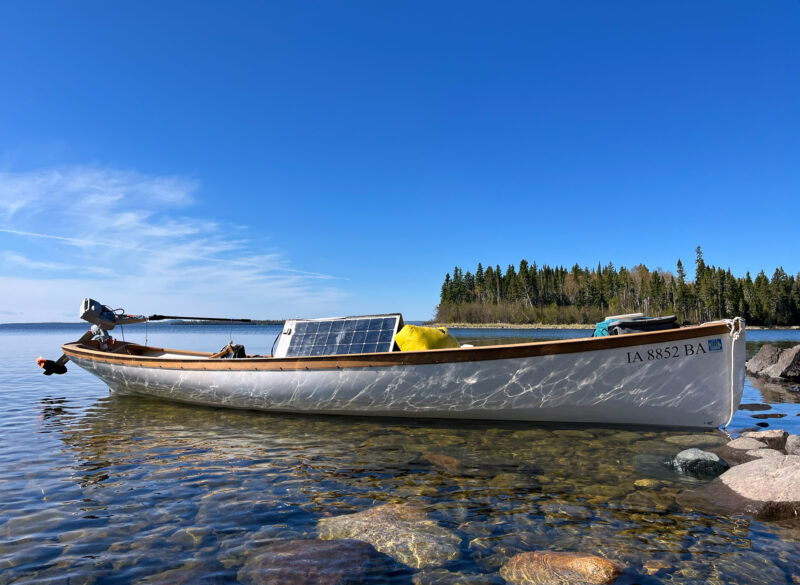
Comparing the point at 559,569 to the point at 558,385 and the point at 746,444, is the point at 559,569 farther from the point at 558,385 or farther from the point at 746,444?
the point at 746,444

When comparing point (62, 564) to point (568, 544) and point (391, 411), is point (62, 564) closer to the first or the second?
point (568, 544)

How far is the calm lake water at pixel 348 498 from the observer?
14.6ft

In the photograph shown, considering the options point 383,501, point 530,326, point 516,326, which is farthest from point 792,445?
point 516,326

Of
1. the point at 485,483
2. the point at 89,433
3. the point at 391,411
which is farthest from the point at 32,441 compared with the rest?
the point at 485,483

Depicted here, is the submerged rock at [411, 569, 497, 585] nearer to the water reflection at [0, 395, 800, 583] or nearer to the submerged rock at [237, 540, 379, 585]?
the water reflection at [0, 395, 800, 583]

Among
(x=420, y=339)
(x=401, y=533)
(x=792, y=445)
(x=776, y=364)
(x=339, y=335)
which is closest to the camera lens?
(x=401, y=533)

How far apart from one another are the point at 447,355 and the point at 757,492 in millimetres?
5460

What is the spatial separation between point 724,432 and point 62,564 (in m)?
11.4

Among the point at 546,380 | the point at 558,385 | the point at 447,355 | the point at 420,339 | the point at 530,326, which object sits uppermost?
the point at 530,326

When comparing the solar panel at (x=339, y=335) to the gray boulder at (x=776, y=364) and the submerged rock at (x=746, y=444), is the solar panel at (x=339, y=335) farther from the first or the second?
the gray boulder at (x=776, y=364)

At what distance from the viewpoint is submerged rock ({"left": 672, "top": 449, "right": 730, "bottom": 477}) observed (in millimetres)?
6984

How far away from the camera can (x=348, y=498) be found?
6.29 meters

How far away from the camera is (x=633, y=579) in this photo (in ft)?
13.5

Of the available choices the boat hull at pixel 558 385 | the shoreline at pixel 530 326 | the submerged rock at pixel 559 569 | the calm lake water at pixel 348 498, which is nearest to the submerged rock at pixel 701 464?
the calm lake water at pixel 348 498
